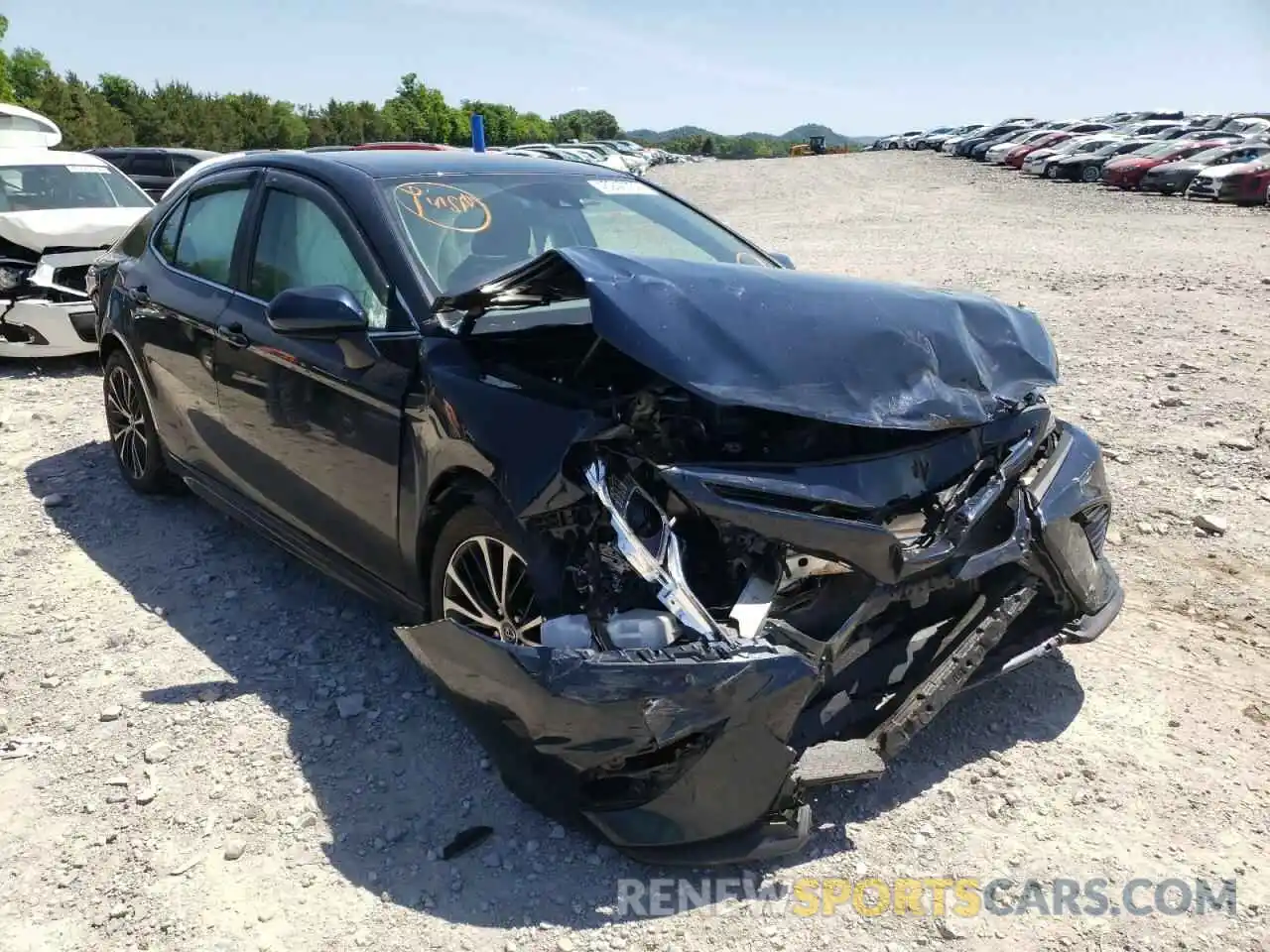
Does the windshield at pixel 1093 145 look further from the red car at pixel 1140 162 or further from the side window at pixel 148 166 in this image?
the side window at pixel 148 166

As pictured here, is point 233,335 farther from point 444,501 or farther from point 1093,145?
point 1093,145

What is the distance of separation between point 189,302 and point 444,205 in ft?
4.85


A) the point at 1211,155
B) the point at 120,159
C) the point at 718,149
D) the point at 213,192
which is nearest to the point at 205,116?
the point at 120,159

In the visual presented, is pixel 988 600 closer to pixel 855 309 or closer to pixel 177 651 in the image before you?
pixel 855 309

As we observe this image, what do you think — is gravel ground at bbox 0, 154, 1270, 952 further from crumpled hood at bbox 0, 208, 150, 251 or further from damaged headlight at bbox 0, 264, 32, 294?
crumpled hood at bbox 0, 208, 150, 251

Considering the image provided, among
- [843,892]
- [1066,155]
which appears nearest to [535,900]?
[843,892]

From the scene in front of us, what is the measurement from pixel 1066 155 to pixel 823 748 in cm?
3380

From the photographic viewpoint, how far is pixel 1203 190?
23.0 metres

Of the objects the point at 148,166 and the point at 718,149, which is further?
the point at 718,149

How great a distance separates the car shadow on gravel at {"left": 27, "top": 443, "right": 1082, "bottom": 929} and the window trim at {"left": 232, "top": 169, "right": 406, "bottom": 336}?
4.12 ft

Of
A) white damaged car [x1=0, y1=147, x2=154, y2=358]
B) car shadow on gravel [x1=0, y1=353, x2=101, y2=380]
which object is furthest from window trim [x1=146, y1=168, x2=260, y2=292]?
car shadow on gravel [x1=0, y1=353, x2=101, y2=380]

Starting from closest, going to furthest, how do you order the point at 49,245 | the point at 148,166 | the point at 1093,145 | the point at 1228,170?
the point at 49,245 < the point at 148,166 < the point at 1228,170 < the point at 1093,145

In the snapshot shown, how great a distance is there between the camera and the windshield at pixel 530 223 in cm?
344

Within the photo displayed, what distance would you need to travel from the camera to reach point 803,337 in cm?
276
